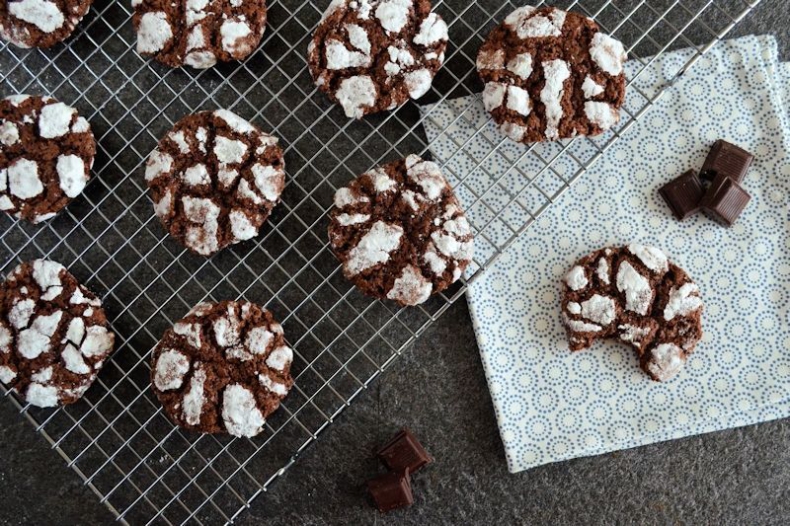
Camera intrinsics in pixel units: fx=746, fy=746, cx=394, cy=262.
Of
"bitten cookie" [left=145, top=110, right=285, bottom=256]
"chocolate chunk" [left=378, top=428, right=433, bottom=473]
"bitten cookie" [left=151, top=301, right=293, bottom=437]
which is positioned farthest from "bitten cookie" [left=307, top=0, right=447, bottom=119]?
"chocolate chunk" [left=378, top=428, right=433, bottom=473]

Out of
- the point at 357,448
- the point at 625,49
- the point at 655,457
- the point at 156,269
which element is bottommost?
the point at 655,457

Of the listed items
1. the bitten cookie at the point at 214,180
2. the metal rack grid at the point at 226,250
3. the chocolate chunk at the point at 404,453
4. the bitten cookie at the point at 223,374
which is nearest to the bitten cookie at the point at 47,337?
the metal rack grid at the point at 226,250

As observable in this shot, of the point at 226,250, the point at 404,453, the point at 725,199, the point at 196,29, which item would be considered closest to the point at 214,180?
the point at 226,250

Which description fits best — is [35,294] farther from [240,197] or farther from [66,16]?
[66,16]

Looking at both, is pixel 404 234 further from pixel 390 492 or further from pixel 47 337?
pixel 47 337

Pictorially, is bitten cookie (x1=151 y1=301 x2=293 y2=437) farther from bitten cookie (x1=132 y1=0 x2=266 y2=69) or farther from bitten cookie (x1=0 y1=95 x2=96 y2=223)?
bitten cookie (x1=132 y1=0 x2=266 y2=69)

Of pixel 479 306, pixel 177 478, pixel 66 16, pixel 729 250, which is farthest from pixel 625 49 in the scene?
pixel 177 478

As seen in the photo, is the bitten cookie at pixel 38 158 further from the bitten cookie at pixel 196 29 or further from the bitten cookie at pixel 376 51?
the bitten cookie at pixel 376 51
